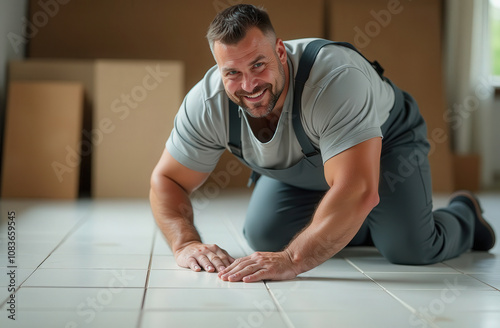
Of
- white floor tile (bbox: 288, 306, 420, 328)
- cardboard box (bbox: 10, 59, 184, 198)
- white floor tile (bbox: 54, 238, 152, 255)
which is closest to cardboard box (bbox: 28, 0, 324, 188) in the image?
cardboard box (bbox: 10, 59, 184, 198)

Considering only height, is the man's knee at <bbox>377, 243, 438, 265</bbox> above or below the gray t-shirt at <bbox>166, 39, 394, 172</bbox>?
below

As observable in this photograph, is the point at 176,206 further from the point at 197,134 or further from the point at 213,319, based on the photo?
the point at 213,319

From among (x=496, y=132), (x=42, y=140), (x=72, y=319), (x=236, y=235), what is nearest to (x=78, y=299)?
(x=72, y=319)

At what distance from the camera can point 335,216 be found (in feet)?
5.72

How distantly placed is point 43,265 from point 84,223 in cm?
111

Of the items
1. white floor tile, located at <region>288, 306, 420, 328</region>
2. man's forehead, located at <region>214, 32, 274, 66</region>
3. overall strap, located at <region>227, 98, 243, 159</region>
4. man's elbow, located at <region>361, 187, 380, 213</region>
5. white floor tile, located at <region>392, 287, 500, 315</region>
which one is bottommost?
white floor tile, located at <region>392, 287, 500, 315</region>

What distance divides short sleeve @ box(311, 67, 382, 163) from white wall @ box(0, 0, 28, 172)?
136 inches

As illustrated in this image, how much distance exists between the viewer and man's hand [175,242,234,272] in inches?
77.0

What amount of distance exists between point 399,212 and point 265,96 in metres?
0.70

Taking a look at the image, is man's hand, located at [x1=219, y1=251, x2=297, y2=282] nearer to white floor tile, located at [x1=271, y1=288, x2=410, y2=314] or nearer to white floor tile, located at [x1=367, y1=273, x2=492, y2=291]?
white floor tile, located at [x1=271, y1=288, x2=410, y2=314]

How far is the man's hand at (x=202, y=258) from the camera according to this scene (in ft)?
6.42

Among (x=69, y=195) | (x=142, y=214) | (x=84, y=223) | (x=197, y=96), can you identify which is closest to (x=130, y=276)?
(x=197, y=96)

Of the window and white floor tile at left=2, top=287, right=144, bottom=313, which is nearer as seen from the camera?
white floor tile at left=2, top=287, right=144, bottom=313

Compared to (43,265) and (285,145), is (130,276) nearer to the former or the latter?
(43,265)
